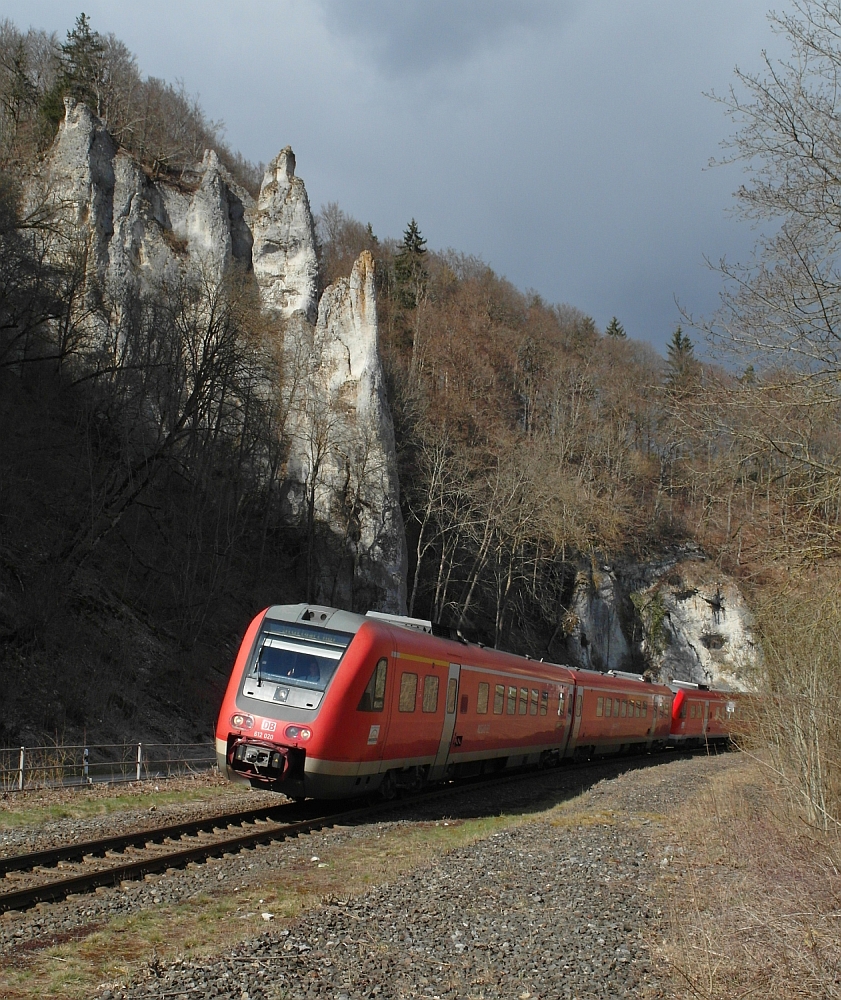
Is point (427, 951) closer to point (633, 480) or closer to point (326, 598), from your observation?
point (326, 598)

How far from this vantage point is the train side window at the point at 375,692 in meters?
12.3

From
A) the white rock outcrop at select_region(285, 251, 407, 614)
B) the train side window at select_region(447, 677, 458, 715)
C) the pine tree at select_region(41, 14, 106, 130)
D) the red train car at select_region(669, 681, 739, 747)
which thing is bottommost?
the red train car at select_region(669, 681, 739, 747)

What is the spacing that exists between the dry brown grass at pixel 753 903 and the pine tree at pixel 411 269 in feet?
178

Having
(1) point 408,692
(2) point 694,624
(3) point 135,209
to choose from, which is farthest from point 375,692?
(2) point 694,624

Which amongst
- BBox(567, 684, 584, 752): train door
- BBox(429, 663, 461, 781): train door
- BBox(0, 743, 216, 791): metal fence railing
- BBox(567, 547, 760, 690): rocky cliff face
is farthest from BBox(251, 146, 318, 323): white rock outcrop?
BBox(429, 663, 461, 781): train door

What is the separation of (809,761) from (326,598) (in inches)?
1133

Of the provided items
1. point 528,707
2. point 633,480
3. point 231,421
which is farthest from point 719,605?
point 528,707

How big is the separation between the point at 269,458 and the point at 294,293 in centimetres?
1305

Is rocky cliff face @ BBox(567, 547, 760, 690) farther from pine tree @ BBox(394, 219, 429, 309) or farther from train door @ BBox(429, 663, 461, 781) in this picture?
train door @ BBox(429, 663, 461, 781)

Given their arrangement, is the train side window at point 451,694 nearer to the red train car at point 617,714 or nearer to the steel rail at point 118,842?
the steel rail at point 118,842

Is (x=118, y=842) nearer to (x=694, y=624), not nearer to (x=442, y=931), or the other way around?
(x=442, y=931)

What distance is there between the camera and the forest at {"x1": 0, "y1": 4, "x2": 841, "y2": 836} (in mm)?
9820

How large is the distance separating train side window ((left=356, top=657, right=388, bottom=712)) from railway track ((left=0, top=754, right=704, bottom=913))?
5.14 ft

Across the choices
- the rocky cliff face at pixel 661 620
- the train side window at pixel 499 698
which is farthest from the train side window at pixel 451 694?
the rocky cliff face at pixel 661 620
